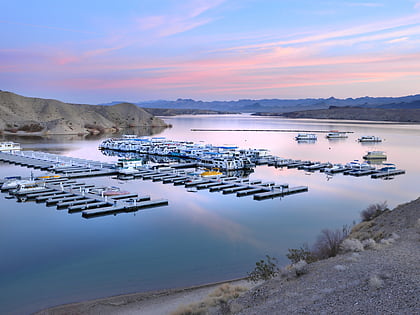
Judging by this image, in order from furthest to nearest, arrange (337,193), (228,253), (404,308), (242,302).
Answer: (337,193)
(228,253)
(242,302)
(404,308)

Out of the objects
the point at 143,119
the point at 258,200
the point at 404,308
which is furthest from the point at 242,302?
the point at 143,119

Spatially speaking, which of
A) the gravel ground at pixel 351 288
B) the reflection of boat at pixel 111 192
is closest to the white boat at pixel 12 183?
the reflection of boat at pixel 111 192

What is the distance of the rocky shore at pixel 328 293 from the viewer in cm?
743

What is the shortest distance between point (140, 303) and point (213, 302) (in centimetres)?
266

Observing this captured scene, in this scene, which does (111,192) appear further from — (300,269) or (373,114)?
(373,114)

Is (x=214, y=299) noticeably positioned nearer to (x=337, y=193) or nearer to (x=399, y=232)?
(x=399, y=232)

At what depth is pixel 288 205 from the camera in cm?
2516

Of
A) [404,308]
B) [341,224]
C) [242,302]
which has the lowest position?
[341,224]

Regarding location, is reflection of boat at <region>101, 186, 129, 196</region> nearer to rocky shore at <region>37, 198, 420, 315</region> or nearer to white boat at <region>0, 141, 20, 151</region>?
rocky shore at <region>37, 198, 420, 315</region>

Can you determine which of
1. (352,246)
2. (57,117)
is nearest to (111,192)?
(352,246)

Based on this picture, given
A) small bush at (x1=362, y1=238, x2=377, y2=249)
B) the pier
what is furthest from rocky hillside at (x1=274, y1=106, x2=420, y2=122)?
small bush at (x1=362, y1=238, x2=377, y2=249)

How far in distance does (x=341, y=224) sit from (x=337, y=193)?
8281mm

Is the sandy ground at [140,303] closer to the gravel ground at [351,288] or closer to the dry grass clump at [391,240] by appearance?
the gravel ground at [351,288]

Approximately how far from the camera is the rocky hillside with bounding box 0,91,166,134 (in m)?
95.1
